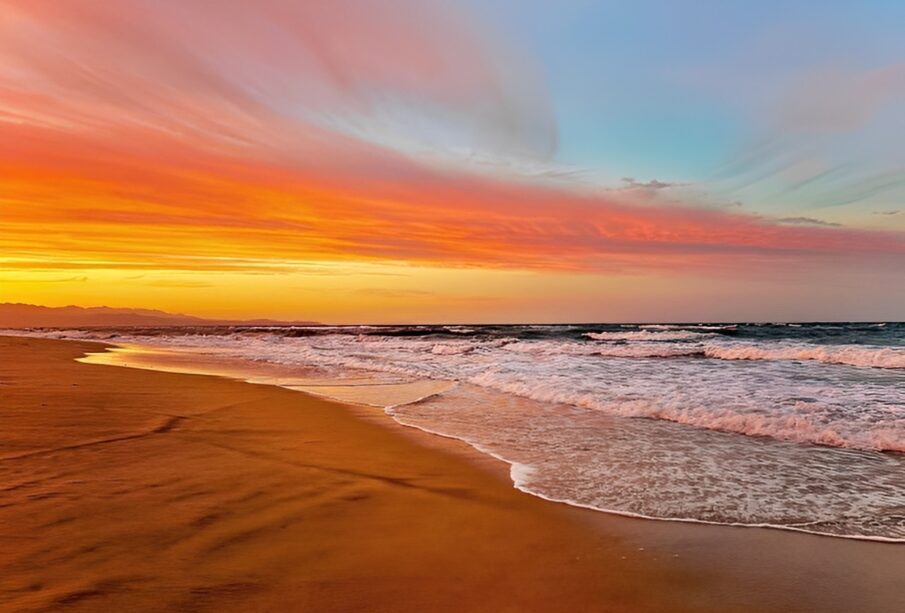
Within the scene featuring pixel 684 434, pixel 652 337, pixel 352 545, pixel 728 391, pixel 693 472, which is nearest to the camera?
pixel 352 545

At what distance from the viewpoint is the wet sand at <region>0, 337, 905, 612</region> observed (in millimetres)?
3350

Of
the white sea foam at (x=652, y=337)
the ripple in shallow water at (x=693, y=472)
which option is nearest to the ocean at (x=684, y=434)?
the ripple in shallow water at (x=693, y=472)

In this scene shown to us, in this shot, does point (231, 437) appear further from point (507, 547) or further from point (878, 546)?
point (878, 546)

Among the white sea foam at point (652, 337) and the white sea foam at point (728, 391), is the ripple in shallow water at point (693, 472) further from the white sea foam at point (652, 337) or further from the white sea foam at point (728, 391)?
the white sea foam at point (652, 337)

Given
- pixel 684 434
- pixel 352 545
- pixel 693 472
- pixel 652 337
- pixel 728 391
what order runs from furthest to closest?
pixel 652 337
pixel 728 391
pixel 684 434
pixel 693 472
pixel 352 545

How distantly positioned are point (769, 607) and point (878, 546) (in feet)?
5.41

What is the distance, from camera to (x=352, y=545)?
4.13 m

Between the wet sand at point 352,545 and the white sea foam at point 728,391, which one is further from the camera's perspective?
the white sea foam at point 728,391

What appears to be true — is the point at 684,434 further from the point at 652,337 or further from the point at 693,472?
the point at 652,337

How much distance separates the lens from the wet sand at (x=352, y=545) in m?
3.35

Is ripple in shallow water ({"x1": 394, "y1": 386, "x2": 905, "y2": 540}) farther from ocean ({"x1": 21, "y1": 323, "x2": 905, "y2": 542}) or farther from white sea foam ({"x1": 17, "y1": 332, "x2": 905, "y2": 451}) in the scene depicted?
white sea foam ({"x1": 17, "y1": 332, "x2": 905, "y2": 451})

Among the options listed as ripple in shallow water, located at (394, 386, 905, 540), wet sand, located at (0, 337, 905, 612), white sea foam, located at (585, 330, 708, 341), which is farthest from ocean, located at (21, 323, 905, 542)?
white sea foam, located at (585, 330, 708, 341)

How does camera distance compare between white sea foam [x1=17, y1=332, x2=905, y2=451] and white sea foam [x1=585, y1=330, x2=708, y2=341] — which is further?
white sea foam [x1=585, y1=330, x2=708, y2=341]

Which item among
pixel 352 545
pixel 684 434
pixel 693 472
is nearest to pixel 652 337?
pixel 684 434
